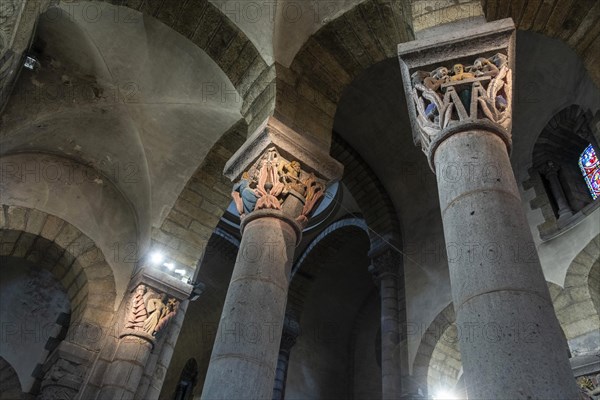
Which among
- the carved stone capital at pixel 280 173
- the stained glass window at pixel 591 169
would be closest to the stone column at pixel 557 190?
the stained glass window at pixel 591 169

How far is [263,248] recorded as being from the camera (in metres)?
3.86

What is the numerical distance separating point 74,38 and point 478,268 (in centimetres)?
591

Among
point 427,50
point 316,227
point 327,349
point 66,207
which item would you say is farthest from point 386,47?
point 327,349

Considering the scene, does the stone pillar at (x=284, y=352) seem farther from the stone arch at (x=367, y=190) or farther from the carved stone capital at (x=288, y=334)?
the stone arch at (x=367, y=190)

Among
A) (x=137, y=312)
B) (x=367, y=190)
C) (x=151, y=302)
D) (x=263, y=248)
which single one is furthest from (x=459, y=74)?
(x=367, y=190)

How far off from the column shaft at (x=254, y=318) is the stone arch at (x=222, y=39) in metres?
1.65

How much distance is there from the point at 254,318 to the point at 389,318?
4774 mm

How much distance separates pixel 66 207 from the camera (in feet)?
23.3

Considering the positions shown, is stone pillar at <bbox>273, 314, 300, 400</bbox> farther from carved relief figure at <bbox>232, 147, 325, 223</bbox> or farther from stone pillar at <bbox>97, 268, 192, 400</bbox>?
carved relief figure at <bbox>232, 147, 325, 223</bbox>

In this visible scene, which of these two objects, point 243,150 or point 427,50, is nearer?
point 427,50

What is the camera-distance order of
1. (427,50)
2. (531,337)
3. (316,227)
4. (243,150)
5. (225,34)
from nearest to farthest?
(531,337), (427,50), (243,150), (225,34), (316,227)

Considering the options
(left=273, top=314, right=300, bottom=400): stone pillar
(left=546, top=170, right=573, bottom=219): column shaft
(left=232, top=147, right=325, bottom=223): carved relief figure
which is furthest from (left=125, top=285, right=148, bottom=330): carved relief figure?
(left=546, top=170, right=573, bottom=219): column shaft

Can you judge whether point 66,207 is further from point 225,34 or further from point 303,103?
point 303,103

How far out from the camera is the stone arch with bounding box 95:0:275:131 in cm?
529
